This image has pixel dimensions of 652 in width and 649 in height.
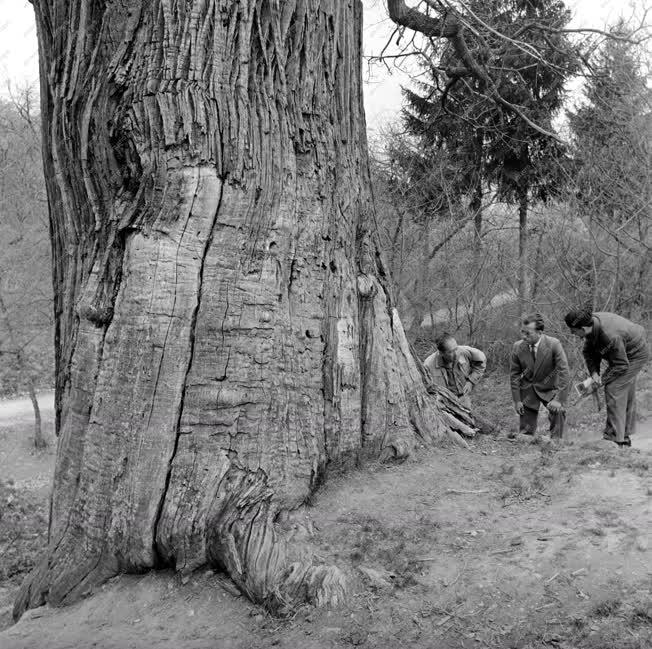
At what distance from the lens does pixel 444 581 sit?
121 inches

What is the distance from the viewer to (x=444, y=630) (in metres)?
2.79

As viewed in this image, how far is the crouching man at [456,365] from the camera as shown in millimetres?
7258

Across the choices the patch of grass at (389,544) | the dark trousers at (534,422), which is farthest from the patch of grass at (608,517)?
the dark trousers at (534,422)

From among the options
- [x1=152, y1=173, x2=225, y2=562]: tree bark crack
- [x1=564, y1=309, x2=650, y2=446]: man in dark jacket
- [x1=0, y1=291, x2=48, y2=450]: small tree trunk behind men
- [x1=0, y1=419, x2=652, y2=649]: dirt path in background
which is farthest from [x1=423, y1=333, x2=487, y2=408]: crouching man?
[x1=0, y1=291, x2=48, y2=450]: small tree trunk behind men

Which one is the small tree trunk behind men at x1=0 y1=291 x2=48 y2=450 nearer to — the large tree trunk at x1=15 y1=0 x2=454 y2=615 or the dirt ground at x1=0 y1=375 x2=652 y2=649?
the dirt ground at x1=0 y1=375 x2=652 y2=649

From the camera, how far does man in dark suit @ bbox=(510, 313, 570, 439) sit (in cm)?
701

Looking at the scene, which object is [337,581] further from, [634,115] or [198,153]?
[634,115]

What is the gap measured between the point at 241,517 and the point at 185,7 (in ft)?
8.89

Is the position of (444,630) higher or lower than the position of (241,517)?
lower

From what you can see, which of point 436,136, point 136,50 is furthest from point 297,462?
Result: point 436,136

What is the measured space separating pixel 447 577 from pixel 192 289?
1906 millimetres

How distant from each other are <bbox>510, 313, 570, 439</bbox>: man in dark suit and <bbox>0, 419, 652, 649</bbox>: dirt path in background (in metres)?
3.03

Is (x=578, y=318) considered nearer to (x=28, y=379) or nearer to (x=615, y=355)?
(x=615, y=355)

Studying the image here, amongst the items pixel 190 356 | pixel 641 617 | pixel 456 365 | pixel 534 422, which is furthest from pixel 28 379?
pixel 641 617
